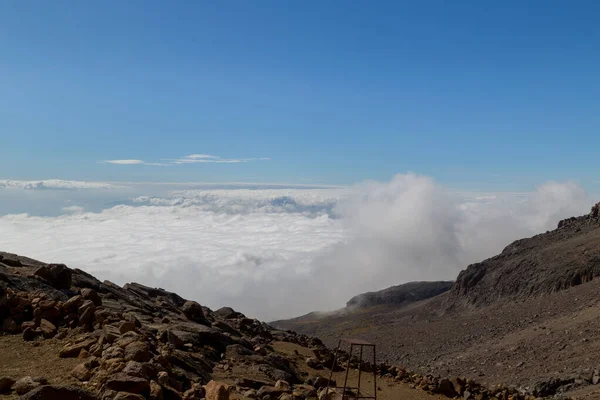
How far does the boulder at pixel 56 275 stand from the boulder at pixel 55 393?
591 inches

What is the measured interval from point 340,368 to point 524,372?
1527cm

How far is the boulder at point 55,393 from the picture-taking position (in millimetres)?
9555

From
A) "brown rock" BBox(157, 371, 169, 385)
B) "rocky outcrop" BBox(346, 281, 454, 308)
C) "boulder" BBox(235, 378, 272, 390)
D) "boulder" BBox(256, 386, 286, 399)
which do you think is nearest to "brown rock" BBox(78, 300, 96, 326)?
"boulder" BBox(235, 378, 272, 390)

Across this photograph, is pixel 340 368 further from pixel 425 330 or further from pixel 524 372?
pixel 425 330

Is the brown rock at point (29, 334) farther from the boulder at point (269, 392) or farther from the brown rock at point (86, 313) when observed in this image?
the boulder at point (269, 392)

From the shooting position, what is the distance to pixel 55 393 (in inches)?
379

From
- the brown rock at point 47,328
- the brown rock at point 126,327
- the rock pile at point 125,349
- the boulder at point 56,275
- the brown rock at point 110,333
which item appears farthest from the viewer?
the boulder at point 56,275

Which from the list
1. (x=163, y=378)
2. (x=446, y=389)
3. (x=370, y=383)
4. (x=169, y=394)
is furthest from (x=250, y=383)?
(x=446, y=389)

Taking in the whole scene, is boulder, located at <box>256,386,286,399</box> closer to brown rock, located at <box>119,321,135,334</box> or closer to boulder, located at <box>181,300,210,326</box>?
brown rock, located at <box>119,321,135,334</box>

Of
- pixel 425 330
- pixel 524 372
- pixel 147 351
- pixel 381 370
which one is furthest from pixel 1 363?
pixel 425 330

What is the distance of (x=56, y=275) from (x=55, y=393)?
1563 cm

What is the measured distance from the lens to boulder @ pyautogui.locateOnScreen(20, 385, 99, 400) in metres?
9.55

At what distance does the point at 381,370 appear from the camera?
28.2m

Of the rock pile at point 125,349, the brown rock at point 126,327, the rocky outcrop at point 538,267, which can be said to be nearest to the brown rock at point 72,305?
the rock pile at point 125,349
